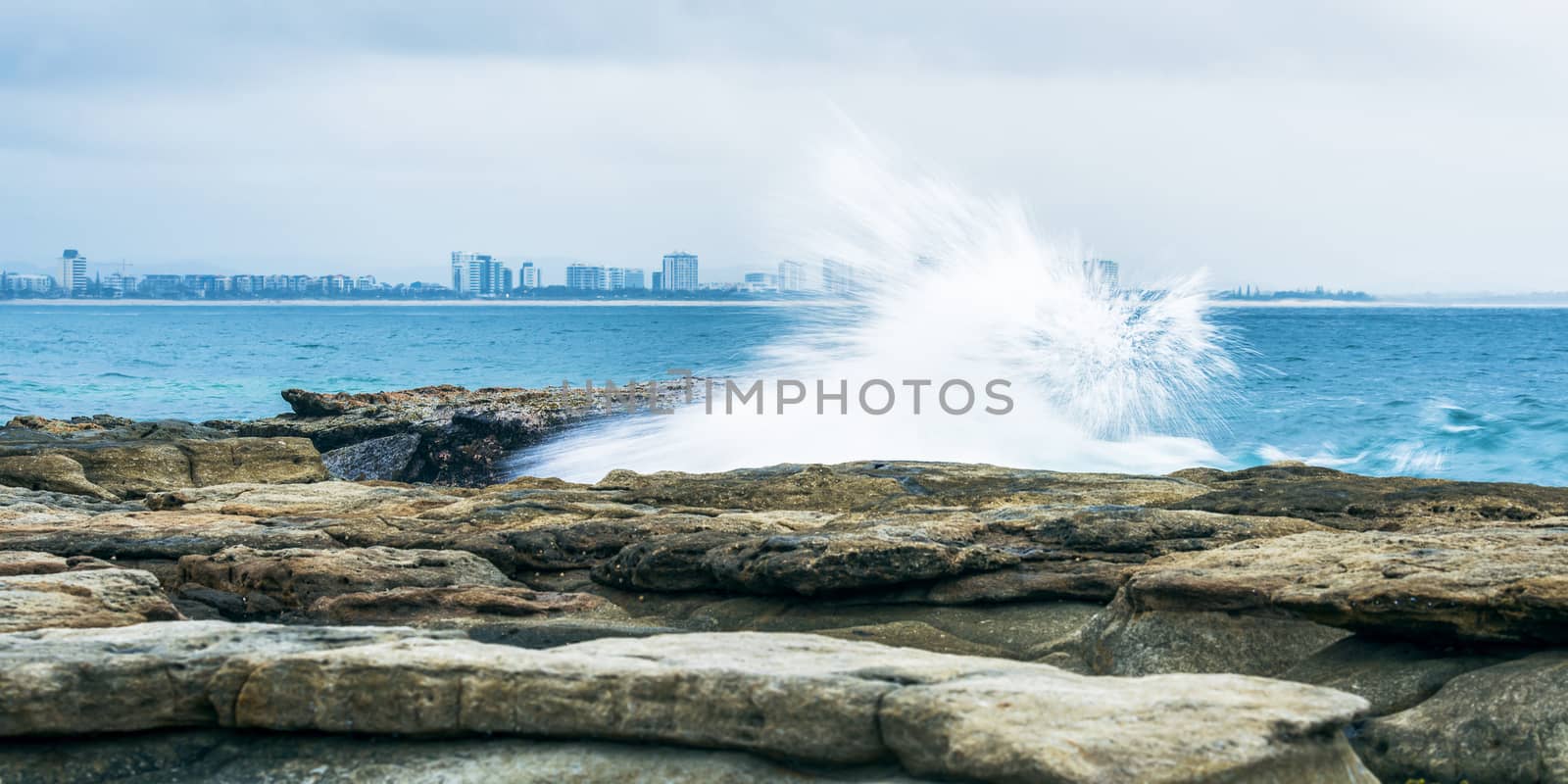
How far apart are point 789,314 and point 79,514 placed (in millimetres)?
15053

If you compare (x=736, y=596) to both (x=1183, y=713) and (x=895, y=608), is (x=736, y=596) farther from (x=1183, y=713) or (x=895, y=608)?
(x=1183, y=713)

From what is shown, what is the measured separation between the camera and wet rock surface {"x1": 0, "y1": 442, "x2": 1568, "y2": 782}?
361 centimetres

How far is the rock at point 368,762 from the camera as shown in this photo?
3.64 m

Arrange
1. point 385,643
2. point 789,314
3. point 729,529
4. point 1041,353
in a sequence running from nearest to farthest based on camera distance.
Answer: point 385,643
point 729,529
point 1041,353
point 789,314

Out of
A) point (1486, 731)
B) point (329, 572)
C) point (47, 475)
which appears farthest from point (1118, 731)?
point (47, 475)

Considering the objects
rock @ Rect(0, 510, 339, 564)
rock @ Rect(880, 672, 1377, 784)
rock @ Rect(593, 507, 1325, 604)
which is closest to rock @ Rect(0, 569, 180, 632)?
rock @ Rect(0, 510, 339, 564)

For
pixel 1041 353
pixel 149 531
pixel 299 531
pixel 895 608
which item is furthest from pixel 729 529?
pixel 1041 353

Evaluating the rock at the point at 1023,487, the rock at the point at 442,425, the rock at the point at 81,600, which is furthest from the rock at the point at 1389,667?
the rock at the point at 442,425

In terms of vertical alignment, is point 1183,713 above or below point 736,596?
above

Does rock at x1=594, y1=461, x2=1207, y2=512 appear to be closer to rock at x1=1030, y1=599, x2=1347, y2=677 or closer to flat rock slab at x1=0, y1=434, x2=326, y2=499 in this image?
rock at x1=1030, y1=599, x2=1347, y2=677

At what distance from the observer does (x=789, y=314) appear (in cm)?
2283

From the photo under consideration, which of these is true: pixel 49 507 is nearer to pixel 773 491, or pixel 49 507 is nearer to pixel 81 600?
pixel 81 600

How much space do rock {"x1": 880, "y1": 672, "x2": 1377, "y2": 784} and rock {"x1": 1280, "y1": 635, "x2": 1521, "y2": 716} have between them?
129 centimetres

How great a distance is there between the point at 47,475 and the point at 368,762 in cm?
816
